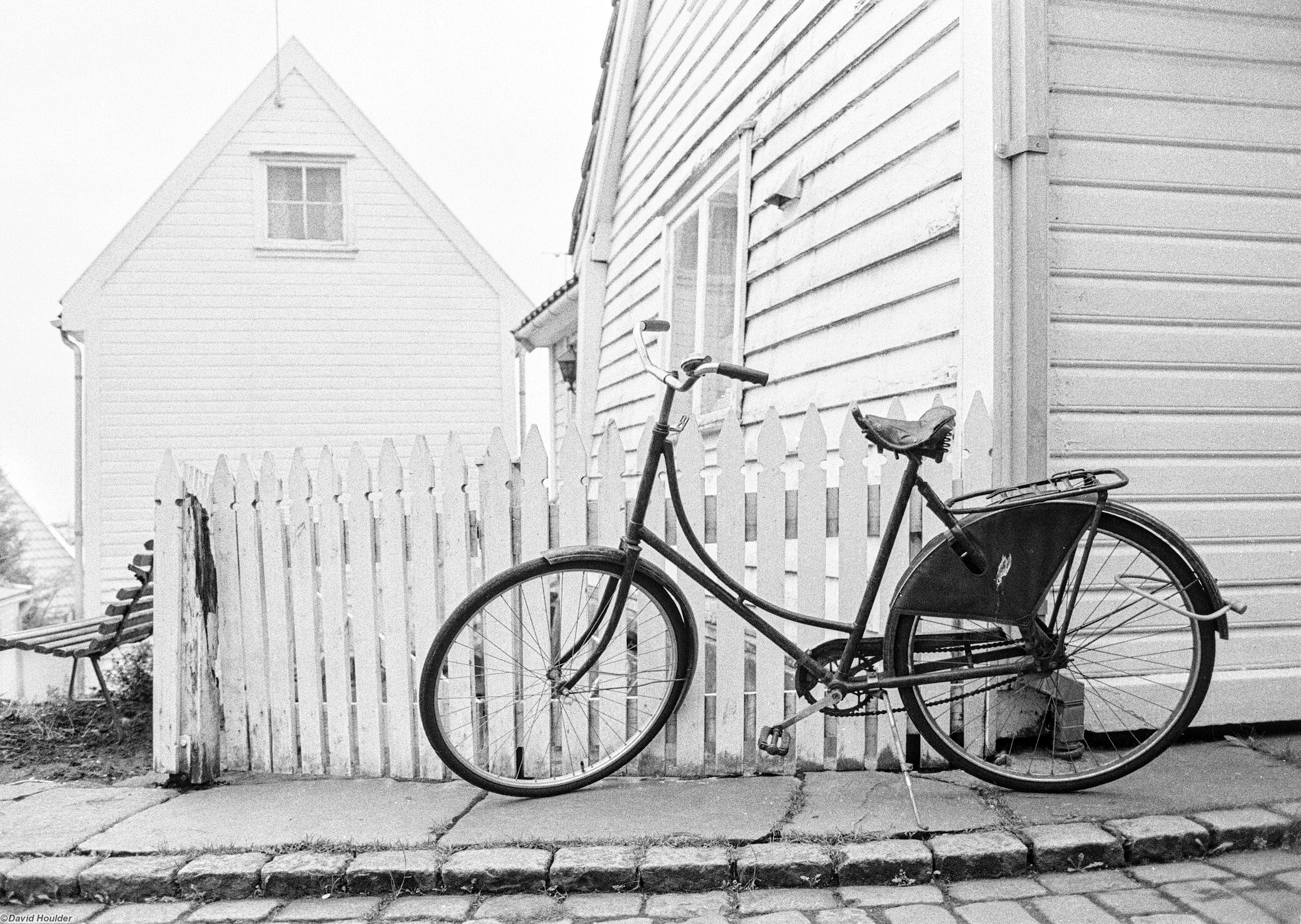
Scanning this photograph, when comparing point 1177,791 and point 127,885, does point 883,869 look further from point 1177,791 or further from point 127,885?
point 127,885

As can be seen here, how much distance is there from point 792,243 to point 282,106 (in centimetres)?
1029

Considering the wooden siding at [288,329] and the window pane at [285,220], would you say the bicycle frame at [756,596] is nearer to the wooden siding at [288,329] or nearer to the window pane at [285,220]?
the wooden siding at [288,329]

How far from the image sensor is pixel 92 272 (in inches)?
509

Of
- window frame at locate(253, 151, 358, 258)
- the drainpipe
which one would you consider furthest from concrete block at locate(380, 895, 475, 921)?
window frame at locate(253, 151, 358, 258)

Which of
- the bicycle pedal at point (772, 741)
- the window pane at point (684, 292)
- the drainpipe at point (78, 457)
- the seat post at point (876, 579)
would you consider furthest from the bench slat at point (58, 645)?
the drainpipe at point (78, 457)

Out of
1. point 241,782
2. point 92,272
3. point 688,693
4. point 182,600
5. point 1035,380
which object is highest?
point 92,272

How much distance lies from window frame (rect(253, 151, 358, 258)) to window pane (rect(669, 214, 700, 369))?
738 cm

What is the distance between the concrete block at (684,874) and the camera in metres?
2.68

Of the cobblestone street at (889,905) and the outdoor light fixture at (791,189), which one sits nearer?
the cobblestone street at (889,905)

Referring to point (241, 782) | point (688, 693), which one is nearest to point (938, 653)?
point (688, 693)

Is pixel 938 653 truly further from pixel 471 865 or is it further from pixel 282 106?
pixel 282 106

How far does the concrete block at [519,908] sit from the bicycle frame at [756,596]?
0.71 m

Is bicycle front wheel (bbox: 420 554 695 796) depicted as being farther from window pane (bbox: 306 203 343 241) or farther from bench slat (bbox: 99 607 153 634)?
window pane (bbox: 306 203 343 241)

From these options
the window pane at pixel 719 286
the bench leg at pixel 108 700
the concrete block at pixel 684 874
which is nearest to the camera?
the concrete block at pixel 684 874
